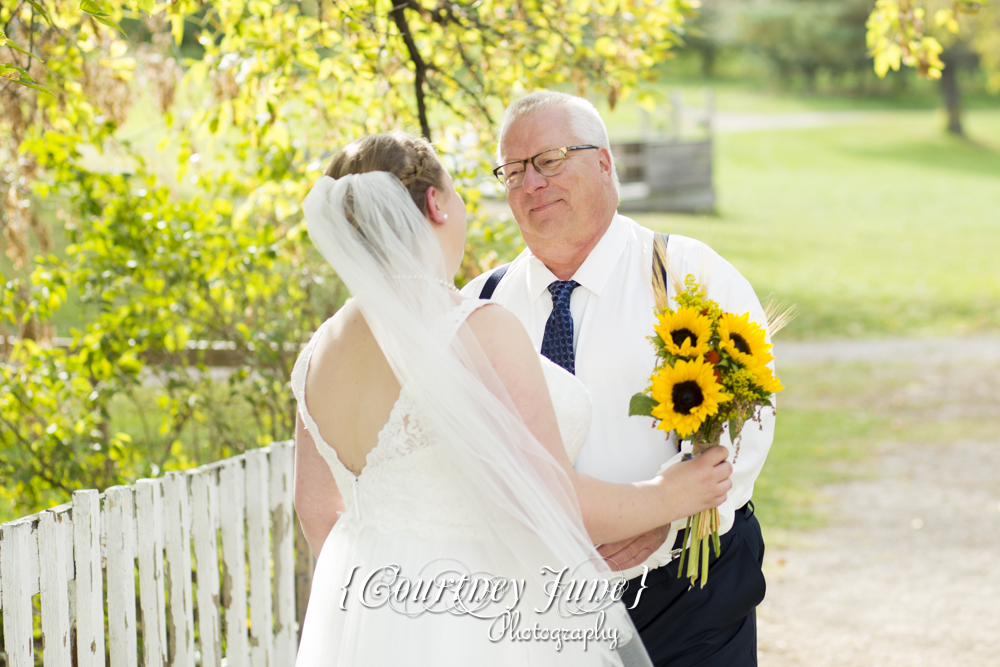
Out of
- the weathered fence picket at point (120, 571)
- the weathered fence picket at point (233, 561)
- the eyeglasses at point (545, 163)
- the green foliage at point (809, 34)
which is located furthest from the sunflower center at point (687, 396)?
the green foliage at point (809, 34)

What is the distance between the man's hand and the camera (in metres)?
2.49

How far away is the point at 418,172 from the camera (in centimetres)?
223

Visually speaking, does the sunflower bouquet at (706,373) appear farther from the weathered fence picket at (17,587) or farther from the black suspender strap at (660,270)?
the weathered fence picket at (17,587)

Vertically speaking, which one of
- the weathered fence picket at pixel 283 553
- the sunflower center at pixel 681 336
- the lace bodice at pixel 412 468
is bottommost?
the weathered fence picket at pixel 283 553

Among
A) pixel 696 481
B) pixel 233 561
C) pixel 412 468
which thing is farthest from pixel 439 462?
pixel 233 561

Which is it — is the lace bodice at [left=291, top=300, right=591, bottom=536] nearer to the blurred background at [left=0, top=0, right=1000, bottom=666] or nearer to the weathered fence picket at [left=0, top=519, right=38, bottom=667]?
the blurred background at [left=0, top=0, right=1000, bottom=666]

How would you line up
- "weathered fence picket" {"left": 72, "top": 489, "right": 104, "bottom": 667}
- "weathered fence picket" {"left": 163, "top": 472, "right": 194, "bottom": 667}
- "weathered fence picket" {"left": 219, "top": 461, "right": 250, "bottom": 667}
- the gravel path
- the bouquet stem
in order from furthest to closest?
the gravel path
"weathered fence picket" {"left": 219, "top": 461, "right": 250, "bottom": 667}
"weathered fence picket" {"left": 163, "top": 472, "right": 194, "bottom": 667}
"weathered fence picket" {"left": 72, "top": 489, "right": 104, "bottom": 667}
the bouquet stem

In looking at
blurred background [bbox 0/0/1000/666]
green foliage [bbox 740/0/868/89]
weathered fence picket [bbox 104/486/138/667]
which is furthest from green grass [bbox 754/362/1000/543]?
green foliage [bbox 740/0/868/89]

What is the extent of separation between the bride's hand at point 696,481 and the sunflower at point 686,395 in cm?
13

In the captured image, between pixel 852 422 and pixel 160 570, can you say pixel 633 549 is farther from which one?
pixel 852 422

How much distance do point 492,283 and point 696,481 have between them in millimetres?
1145

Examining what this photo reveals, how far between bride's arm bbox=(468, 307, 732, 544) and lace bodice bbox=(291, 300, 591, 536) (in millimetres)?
100

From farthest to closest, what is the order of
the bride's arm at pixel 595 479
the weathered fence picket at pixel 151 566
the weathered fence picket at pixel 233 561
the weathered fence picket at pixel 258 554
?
1. the weathered fence picket at pixel 258 554
2. the weathered fence picket at pixel 233 561
3. the weathered fence picket at pixel 151 566
4. the bride's arm at pixel 595 479

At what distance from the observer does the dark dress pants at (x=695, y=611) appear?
277 cm
